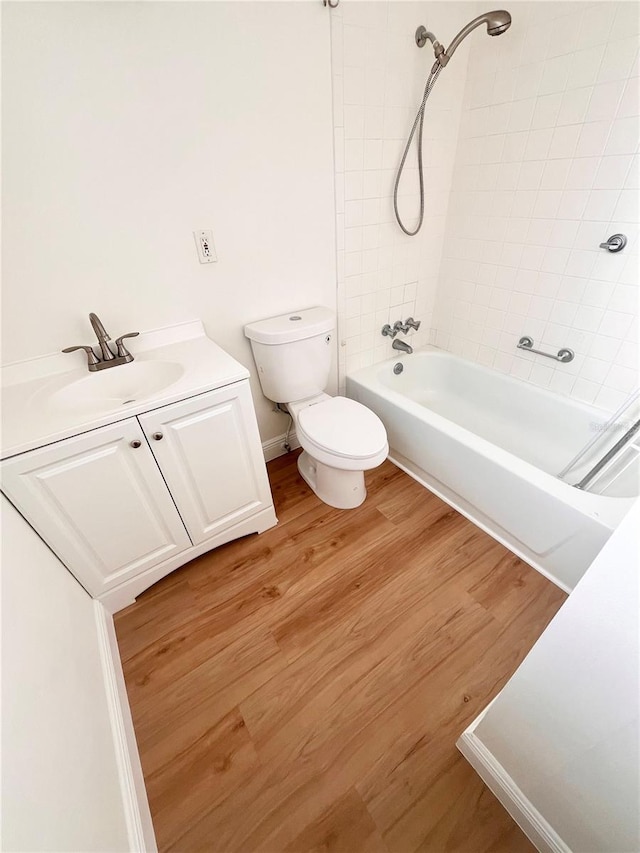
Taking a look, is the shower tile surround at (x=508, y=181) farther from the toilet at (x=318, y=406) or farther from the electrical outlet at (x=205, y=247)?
the electrical outlet at (x=205, y=247)

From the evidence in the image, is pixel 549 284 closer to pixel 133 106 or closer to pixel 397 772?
pixel 133 106

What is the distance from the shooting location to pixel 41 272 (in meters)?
1.06

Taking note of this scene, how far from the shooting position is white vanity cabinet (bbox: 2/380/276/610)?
95cm

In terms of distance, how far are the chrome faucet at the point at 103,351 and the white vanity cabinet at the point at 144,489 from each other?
0.32 m

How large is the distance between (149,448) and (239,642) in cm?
73

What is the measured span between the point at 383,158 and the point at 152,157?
0.97m

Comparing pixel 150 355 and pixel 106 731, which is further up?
pixel 150 355

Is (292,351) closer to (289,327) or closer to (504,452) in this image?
(289,327)

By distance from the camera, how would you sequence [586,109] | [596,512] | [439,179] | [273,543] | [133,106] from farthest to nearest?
[439,179] < [273,543] < [586,109] < [596,512] < [133,106]

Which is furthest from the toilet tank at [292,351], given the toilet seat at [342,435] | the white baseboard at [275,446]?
the white baseboard at [275,446]

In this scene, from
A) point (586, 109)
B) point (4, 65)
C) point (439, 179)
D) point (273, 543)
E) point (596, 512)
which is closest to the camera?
point (4, 65)

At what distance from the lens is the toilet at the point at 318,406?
1.39 meters

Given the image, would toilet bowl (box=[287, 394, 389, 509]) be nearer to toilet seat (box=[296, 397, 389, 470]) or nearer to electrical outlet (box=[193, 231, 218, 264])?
toilet seat (box=[296, 397, 389, 470])

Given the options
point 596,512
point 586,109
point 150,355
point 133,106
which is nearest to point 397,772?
point 596,512
